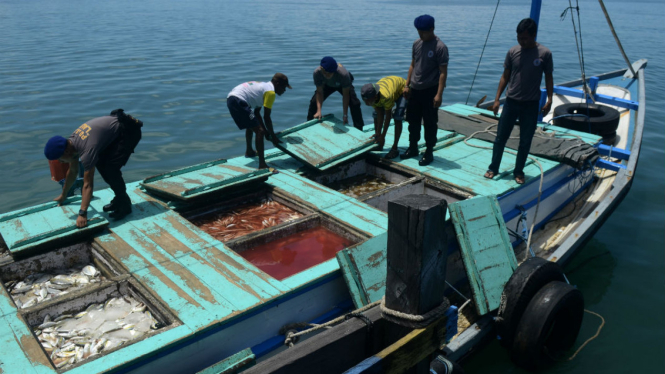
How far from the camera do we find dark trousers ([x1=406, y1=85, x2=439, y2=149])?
8.42 m

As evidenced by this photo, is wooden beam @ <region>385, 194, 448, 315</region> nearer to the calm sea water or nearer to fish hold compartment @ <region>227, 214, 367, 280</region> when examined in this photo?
fish hold compartment @ <region>227, 214, 367, 280</region>

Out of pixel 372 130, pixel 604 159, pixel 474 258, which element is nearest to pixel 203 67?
pixel 372 130

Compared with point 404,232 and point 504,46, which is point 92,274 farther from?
point 504,46

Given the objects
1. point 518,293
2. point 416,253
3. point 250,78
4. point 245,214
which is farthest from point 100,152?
point 250,78

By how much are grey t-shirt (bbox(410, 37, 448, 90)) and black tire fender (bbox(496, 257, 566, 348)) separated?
11.3ft

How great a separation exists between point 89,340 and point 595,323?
7325 mm

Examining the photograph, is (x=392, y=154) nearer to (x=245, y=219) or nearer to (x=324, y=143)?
(x=324, y=143)

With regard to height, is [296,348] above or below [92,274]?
above

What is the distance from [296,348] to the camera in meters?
3.27

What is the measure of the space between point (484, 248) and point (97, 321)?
188 inches

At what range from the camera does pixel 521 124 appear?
Result: 25.8 ft

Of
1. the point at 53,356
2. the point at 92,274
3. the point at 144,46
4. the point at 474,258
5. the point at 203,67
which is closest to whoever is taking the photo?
the point at 53,356

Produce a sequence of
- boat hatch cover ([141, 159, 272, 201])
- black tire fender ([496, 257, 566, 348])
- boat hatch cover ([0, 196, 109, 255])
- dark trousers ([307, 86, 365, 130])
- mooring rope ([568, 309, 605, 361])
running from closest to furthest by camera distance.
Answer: boat hatch cover ([0, 196, 109, 255]), black tire fender ([496, 257, 566, 348]), boat hatch cover ([141, 159, 272, 201]), mooring rope ([568, 309, 605, 361]), dark trousers ([307, 86, 365, 130])

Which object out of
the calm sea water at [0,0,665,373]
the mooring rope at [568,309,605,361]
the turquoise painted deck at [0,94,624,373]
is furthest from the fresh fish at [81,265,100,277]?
the mooring rope at [568,309,605,361]
